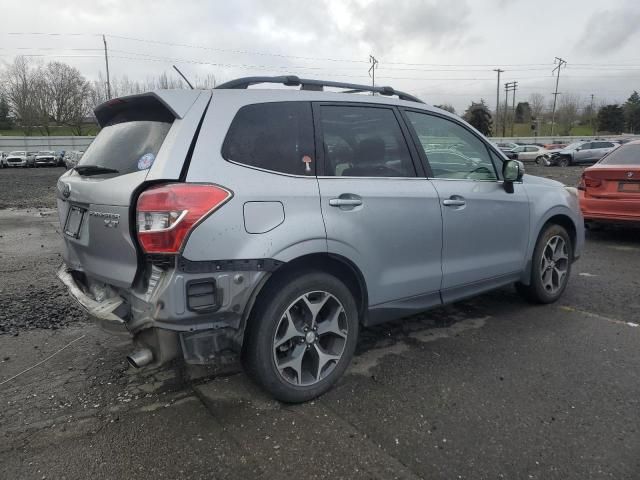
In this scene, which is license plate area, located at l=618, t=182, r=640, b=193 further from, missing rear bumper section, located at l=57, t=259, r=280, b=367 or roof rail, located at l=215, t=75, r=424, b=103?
missing rear bumper section, located at l=57, t=259, r=280, b=367

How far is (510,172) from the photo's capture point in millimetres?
4160

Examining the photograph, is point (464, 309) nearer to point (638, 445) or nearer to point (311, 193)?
point (638, 445)

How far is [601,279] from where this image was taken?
5.77m

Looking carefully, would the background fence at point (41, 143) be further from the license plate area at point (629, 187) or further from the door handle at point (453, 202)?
the door handle at point (453, 202)

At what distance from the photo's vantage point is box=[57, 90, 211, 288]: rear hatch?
2.61m

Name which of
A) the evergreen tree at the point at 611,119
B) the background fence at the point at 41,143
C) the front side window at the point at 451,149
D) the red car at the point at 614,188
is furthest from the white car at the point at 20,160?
the evergreen tree at the point at 611,119

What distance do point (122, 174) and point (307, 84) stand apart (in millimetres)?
1337

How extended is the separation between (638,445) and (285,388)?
1.90 meters

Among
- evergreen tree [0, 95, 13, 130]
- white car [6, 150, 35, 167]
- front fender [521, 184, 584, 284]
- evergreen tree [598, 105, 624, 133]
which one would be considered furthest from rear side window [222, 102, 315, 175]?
evergreen tree [598, 105, 624, 133]

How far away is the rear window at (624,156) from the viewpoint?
7.43 m

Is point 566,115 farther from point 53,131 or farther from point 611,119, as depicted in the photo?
point 53,131

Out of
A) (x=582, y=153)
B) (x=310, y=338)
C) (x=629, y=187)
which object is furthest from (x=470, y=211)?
(x=582, y=153)

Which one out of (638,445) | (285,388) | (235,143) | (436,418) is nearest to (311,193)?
(235,143)

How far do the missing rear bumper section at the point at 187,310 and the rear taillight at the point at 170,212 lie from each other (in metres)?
0.14
